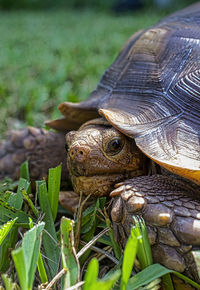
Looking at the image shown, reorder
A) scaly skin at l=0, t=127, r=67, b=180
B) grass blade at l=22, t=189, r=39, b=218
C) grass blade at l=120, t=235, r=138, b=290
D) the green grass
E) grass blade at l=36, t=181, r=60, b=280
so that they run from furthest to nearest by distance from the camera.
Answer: the green grass
scaly skin at l=0, t=127, r=67, b=180
grass blade at l=22, t=189, r=39, b=218
grass blade at l=36, t=181, r=60, b=280
grass blade at l=120, t=235, r=138, b=290

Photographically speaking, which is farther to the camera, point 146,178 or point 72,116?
point 72,116

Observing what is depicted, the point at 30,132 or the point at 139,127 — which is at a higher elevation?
the point at 139,127

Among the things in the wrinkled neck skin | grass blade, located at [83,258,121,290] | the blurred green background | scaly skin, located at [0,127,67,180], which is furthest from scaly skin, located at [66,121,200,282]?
the blurred green background

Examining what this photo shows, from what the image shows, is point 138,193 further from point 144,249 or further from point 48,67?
point 48,67

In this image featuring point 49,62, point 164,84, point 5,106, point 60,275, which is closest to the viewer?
point 60,275

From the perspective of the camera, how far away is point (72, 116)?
1.85 meters

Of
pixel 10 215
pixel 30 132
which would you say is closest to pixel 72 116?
pixel 30 132

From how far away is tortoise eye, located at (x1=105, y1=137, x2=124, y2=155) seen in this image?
53.1 inches

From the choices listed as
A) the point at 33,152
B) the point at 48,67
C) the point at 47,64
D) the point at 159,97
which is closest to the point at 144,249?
the point at 159,97

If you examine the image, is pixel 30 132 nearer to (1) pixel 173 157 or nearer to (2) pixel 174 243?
(1) pixel 173 157

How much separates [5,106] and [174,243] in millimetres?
1888

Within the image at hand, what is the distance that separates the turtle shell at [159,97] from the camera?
1196mm

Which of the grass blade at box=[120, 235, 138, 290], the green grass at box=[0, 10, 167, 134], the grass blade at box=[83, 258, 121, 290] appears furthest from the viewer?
the green grass at box=[0, 10, 167, 134]

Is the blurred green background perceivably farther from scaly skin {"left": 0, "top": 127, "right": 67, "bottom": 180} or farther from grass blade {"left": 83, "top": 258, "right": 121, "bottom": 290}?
grass blade {"left": 83, "top": 258, "right": 121, "bottom": 290}
